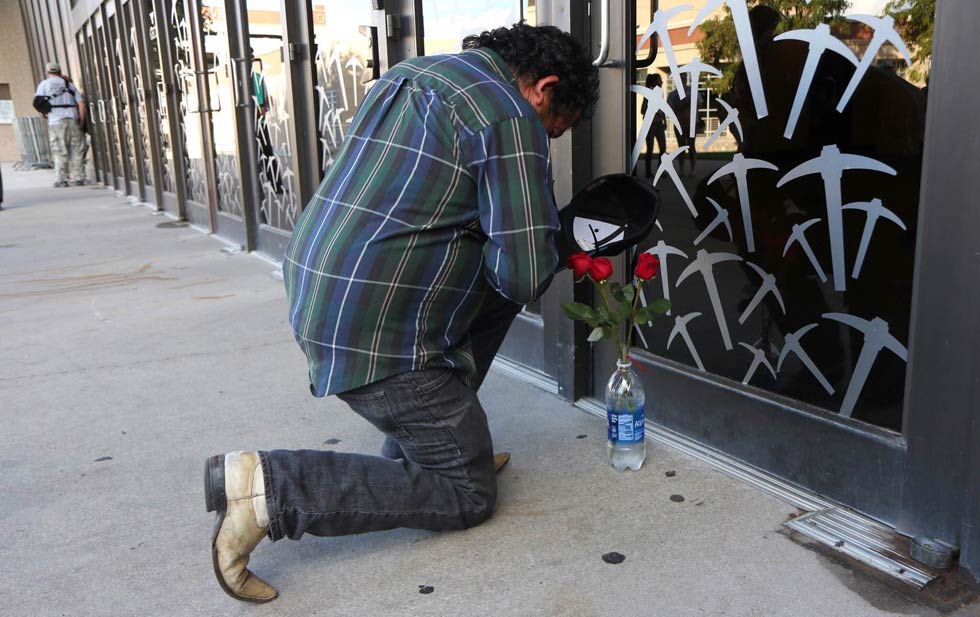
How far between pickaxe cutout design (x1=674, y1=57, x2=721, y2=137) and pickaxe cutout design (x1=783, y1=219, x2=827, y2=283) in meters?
0.45

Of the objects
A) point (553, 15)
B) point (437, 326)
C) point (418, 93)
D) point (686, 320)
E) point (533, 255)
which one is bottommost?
point (686, 320)

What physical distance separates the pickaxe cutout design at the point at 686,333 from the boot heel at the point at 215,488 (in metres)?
1.39

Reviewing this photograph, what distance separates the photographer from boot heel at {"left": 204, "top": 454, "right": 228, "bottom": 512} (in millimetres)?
1651

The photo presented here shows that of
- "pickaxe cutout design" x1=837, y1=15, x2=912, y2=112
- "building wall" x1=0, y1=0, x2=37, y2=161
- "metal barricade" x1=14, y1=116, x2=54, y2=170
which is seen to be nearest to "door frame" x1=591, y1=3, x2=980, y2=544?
"pickaxe cutout design" x1=837, y1=15, x2=912, y2=112

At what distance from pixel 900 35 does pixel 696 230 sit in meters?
0.76

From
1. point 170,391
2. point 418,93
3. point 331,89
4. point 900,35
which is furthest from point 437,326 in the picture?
point 331,89

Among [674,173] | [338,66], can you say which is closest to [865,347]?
[674,173]

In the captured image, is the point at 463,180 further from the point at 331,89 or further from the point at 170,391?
the point at 331,89

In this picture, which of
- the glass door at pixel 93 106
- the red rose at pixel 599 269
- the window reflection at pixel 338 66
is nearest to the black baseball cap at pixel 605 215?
the red rose at pixel 599 269

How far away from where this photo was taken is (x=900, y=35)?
1.71 meters

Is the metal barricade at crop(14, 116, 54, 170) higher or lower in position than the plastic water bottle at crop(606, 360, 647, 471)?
higher

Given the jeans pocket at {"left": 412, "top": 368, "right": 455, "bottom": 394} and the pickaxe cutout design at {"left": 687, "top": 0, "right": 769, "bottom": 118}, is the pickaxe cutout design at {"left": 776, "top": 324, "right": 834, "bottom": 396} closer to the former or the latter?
the pickaxe cutout design at {"left": 687, "top": 0, "right": 769, "bottom": 118}

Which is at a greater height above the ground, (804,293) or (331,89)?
(331,89)

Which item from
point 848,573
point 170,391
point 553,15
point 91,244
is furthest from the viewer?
point 91,244
